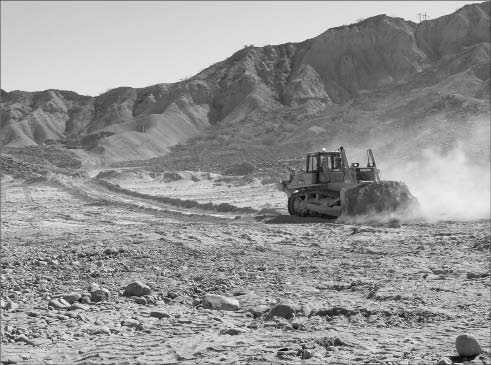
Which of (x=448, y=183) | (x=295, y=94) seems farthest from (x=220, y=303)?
(x=295, y=94)

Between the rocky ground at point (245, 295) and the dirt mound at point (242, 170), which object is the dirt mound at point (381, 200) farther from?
the dirt mound at point (242, 170)

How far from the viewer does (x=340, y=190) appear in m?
17.5

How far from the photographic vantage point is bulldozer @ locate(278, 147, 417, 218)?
1673 cm

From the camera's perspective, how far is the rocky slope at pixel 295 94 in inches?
2598

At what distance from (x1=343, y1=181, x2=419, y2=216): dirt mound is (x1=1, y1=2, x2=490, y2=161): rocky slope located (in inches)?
1497

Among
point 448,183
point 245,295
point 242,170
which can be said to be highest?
point 242,170

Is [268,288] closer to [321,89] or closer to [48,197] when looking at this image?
[48,197]

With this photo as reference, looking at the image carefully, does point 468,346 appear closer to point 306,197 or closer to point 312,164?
point 306,197

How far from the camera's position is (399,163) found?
118 feet

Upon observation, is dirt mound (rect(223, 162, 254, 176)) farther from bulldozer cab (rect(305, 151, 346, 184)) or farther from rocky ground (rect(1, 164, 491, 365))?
rocky ground (rect(1, 164, 491, 365))

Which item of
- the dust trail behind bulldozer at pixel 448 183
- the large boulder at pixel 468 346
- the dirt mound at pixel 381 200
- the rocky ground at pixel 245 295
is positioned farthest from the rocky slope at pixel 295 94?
the large boulder at pixel 468 346

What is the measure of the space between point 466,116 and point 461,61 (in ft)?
91.7

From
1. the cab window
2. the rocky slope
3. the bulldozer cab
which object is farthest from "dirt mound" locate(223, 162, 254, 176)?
the bulldozer cab

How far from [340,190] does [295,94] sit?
3051 inches
